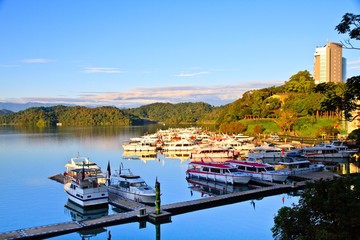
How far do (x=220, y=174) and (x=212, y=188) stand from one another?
1.60 meters

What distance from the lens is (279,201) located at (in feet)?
89.4

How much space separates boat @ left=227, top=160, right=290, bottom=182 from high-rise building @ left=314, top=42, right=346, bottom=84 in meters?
150

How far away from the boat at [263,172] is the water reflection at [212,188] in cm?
195

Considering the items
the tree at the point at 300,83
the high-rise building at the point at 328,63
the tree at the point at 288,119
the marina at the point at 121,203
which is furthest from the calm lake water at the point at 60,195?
the high-rise building at the point at 328,63

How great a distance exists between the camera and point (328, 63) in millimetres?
174250

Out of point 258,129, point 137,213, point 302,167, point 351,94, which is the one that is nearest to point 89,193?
point 137,213

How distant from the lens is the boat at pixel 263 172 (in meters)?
32.2

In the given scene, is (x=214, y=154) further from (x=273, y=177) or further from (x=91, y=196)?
(x=91, y=196)

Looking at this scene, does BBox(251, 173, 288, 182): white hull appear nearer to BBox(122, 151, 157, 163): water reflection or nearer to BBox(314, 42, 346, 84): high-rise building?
BBox(122, 151, 157, 163): water reflection

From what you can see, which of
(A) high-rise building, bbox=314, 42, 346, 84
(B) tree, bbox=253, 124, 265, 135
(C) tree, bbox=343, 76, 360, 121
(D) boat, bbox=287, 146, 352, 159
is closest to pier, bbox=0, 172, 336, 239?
(C) tree, bbox=343, 76, 360, 121

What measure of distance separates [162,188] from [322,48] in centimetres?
16140

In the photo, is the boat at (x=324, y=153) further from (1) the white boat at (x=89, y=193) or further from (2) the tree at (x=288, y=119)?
(2) the tree at (x=288, y=119)

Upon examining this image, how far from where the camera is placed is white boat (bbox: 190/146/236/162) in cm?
5147

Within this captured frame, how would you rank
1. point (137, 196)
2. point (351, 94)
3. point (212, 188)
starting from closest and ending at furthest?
point (351, 94) → point (137, 196) → point (212, 188)
